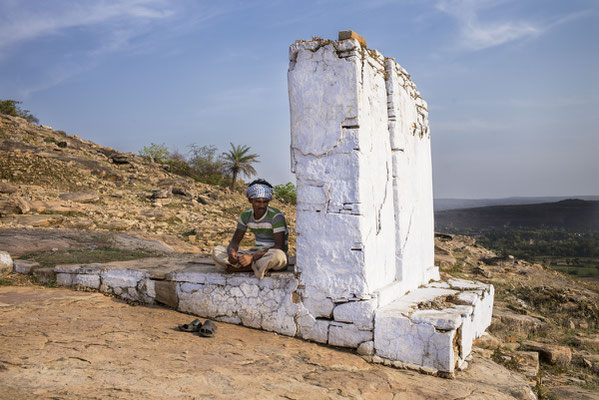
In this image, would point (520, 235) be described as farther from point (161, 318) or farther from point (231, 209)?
point (161, 318)

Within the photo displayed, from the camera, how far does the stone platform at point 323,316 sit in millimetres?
3416

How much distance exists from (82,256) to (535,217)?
34943mm

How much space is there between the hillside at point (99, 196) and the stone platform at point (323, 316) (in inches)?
180

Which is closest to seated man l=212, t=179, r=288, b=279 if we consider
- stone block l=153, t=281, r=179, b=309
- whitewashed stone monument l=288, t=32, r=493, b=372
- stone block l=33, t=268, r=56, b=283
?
whitewashed stone monument l=288, t=32, r=493, b=372

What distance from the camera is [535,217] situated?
109 feet

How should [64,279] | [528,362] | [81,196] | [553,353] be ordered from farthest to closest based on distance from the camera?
[81,196]
[64,279]
[553,353]
[528,362]

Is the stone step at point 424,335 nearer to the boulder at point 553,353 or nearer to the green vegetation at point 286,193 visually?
the boulder at point 553,353

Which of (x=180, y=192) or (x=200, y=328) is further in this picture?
(x=180, y=192)

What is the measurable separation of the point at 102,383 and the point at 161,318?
153 cm

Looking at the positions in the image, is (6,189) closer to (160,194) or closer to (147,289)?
(160,194)

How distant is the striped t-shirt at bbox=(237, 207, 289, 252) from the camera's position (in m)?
4.19

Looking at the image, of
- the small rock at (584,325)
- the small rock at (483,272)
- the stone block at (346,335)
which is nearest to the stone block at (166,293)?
the stone block at (346,335)

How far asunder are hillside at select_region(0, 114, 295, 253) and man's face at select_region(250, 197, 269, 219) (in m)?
5.46

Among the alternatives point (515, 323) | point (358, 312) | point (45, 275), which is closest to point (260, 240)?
point (358, 312)
